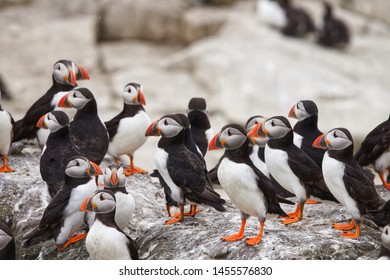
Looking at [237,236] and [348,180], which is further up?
A: [348,180]

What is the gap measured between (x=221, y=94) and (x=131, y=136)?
27.6 feet

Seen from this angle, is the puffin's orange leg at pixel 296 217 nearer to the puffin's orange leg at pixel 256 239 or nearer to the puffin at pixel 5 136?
the puffin's orange leg at pixel 256 239

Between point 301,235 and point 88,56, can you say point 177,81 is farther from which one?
point 301,235

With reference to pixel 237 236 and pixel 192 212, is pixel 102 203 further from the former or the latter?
pixel 192 212

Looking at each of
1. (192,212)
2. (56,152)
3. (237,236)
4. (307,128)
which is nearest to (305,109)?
(307,128)

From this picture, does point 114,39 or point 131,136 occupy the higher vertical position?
point 131,136

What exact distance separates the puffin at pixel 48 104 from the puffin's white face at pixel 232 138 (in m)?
2.50

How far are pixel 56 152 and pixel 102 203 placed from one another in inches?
46.4

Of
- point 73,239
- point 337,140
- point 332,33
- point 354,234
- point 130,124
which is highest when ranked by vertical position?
point 337,140

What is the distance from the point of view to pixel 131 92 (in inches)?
357

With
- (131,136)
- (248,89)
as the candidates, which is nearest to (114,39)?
(248,89)

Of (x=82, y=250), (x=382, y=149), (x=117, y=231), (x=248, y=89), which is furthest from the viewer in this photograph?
(x=248, y=89)

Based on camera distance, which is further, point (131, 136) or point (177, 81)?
point (177, 81)

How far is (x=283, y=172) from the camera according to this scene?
313 inches
